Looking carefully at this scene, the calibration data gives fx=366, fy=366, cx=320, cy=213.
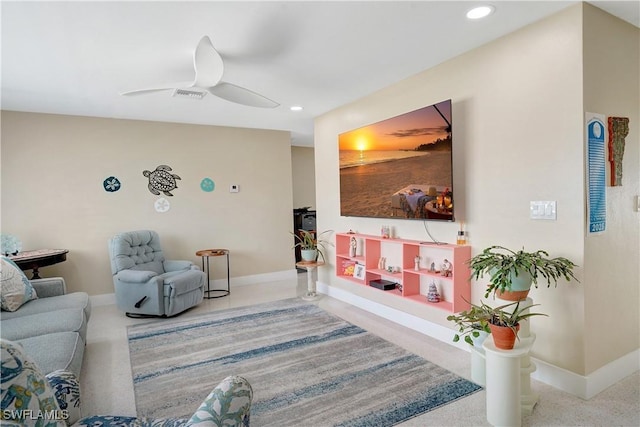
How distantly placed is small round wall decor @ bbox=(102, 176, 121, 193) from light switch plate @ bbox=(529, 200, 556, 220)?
4.82m

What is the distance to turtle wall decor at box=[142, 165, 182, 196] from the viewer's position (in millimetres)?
5117

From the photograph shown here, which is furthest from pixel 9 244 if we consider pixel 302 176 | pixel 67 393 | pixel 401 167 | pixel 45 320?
pixel 302 176

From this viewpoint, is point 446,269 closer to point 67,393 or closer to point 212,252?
point 67,393

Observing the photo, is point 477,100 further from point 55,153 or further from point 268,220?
point 55,153

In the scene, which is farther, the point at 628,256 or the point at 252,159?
the point at 252,159

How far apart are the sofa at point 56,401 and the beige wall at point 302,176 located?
6177mm

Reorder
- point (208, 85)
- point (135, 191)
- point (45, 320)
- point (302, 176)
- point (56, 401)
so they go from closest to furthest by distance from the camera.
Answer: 1. point (56, 401)
2. point (45, 320)
3. point (208, 85)
4. point (135, 191)
5. point (302, 176)

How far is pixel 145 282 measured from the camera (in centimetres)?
410

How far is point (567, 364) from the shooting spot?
238 cm

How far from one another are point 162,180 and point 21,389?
451cm

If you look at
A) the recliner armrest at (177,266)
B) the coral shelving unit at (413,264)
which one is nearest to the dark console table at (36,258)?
the recliner armrest at (177,266)

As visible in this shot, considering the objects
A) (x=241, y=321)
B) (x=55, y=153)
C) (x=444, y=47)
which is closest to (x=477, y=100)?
(x=444, y=47)

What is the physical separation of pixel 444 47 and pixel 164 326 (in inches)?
148

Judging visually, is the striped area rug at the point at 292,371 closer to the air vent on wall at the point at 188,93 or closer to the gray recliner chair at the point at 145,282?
the gray recliner chair at the point at 145,282
